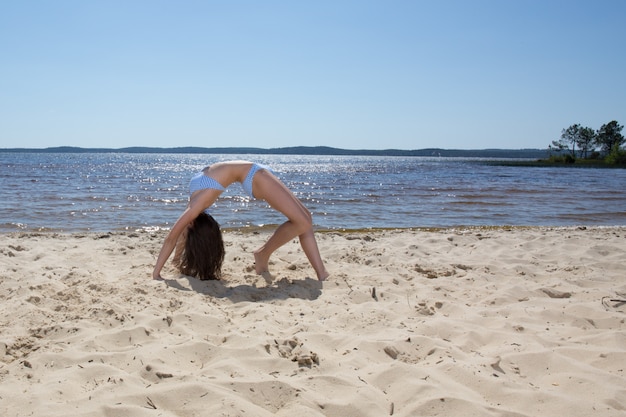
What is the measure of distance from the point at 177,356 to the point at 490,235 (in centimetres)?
566

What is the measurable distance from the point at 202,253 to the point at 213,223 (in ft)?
1.14

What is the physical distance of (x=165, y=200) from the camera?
1388 centimetres

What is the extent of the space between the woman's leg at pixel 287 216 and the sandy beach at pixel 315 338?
0.21 meters

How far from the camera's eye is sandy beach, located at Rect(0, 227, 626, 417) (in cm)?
239

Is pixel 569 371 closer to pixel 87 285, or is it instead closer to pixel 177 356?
pixel 177 356

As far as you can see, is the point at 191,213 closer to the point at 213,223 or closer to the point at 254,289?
the point at 213,223

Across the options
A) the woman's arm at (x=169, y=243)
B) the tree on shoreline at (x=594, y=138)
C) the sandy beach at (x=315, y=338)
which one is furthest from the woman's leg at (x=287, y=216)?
the tree on shoreline at (x=594, y=138)

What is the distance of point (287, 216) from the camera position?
16.1 feet

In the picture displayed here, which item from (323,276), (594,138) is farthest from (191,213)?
(594,138)

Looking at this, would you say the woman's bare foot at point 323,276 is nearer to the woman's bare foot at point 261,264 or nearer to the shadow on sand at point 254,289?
the shadow on sand at point 254,289

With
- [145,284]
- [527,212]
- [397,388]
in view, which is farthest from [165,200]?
[397,388]

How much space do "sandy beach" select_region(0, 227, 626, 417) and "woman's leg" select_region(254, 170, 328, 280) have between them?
0.21 meters

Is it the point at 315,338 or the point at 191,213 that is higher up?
the point at 191,213

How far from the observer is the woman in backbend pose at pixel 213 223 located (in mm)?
4719
